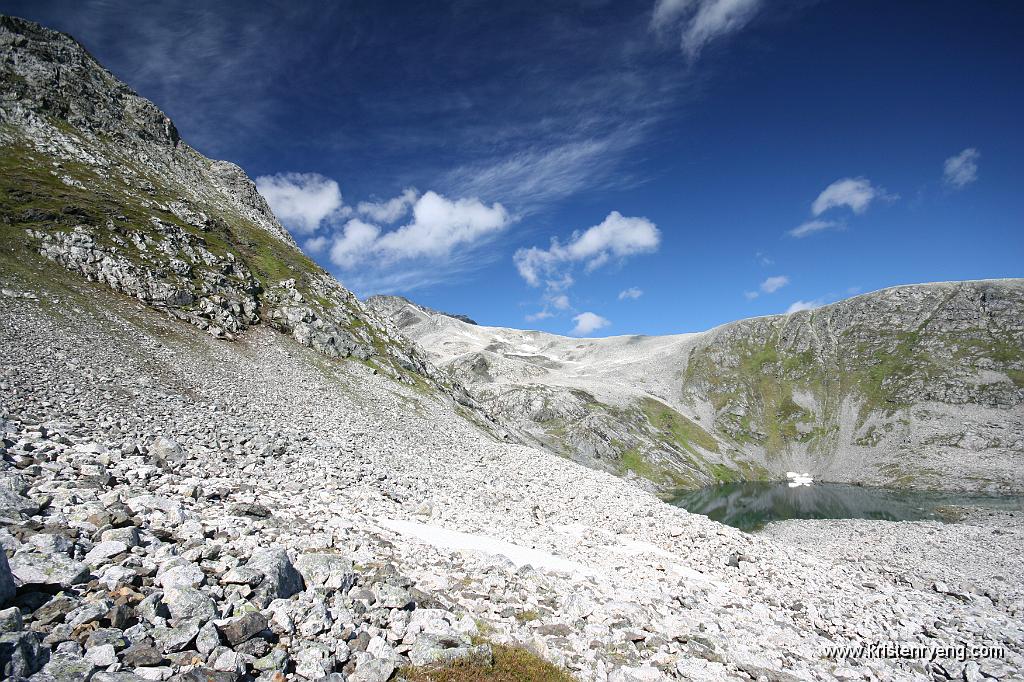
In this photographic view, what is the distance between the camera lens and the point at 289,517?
18422mm

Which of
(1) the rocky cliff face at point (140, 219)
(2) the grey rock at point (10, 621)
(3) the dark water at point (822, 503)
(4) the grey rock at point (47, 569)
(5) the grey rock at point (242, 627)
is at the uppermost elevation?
(1) the rocky cliff face at point (140, 219)

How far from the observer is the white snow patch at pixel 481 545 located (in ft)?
68.2

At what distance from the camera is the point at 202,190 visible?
84125 mm

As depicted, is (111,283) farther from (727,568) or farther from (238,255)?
(727,568)

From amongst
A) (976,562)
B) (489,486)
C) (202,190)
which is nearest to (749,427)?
(976,562)

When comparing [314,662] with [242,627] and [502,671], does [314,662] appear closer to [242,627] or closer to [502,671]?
[242,627]

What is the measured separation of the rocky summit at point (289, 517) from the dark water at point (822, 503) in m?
17.0

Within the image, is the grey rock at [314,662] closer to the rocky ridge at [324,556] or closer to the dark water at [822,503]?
the rocky ridge at [324,556]

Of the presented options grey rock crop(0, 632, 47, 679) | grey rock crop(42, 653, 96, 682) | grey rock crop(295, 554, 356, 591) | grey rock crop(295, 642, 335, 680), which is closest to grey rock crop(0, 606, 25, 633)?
grey rock crop(0, 632, 47, 679)

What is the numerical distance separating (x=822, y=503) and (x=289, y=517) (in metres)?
127

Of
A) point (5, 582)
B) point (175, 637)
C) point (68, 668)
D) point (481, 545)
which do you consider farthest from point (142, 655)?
point (481, 545)

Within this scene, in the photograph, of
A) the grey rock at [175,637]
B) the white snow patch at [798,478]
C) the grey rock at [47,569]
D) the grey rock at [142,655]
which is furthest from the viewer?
the white snow patch at [798,478]

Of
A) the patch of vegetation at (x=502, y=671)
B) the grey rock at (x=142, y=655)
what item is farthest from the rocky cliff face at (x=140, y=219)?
the patch of vegetation at (x=502, y=671)

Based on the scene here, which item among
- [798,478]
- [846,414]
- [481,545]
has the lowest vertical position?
[798,478]
